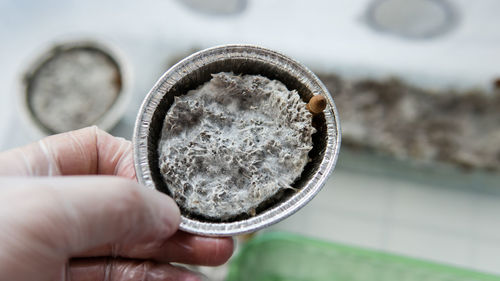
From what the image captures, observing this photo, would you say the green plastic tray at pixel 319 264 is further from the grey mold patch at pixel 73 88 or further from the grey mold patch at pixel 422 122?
the grey mold patch at pixel 73 88

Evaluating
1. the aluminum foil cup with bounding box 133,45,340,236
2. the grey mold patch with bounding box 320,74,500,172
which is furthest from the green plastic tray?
the aluminum foil cup with bounding box 133,45,340,236

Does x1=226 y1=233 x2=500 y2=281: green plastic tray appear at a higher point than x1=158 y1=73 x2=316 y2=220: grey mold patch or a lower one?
lower

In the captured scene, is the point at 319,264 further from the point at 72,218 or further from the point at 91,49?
the point at 91,49

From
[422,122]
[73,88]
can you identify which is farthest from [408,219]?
[73,88]

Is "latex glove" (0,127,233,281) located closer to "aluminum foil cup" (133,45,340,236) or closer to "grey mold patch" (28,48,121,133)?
"aluminum foil cup" (133,45,340,236)

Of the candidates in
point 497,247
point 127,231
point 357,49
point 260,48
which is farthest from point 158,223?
point 497,247

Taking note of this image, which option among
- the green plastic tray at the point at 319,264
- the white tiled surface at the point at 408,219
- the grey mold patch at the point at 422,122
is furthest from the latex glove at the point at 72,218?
the grey mold patch at the point at 422,122
